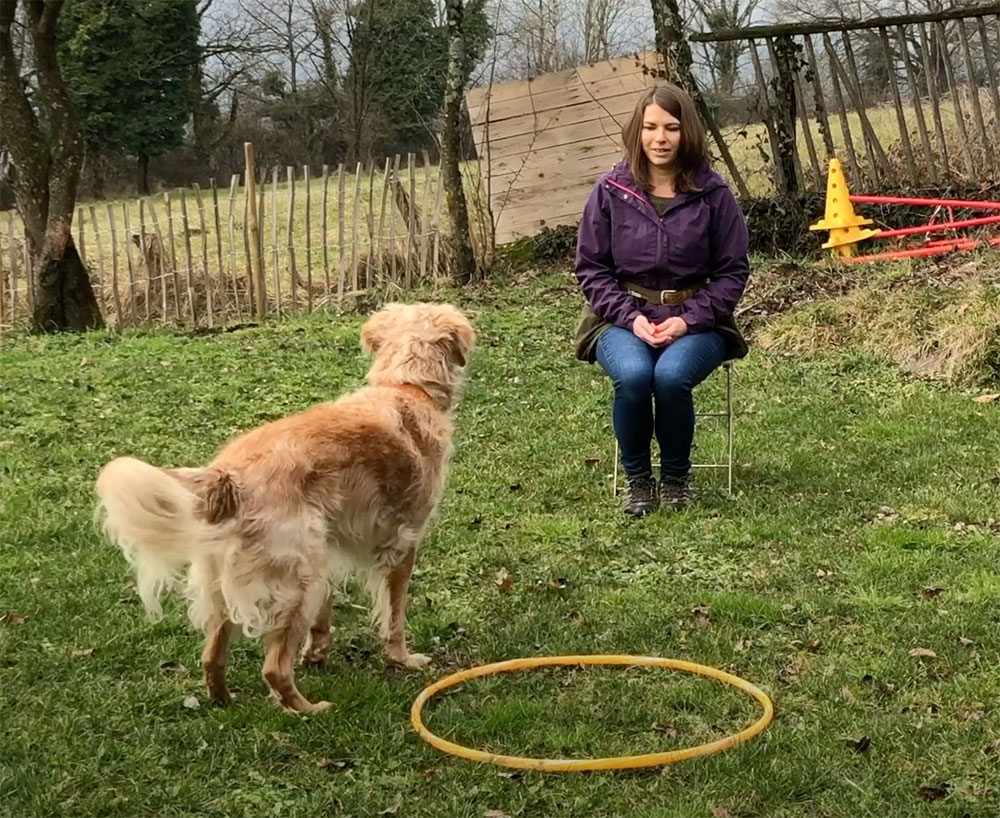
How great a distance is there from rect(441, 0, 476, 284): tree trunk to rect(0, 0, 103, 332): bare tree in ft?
13.0

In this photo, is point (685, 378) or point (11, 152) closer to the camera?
point (685, 378)

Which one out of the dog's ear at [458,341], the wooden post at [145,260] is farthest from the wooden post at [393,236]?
the dog's ear at [458,341]

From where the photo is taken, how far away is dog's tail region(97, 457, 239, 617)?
308 cm

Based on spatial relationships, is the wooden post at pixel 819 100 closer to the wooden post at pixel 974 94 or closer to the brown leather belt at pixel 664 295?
the wooden post at pixel 974 94

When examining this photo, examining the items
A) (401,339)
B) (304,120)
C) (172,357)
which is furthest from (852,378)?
(304,120)

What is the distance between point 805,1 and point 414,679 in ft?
88.6

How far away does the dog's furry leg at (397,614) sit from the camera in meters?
3.93

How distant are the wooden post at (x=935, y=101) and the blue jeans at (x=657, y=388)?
767cm

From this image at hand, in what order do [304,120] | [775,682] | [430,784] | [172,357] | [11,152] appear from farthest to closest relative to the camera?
[304,120] < [11,152] < [172,357] < [775,682] < [430,784]

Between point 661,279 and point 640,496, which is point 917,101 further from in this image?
point 640,496

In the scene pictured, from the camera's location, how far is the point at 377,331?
14.5 feet

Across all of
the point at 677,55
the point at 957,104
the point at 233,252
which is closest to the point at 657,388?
the point at 233,252

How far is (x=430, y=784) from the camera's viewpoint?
10.2 ft

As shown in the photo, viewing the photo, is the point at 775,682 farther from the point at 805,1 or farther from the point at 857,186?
the point at 805,1
